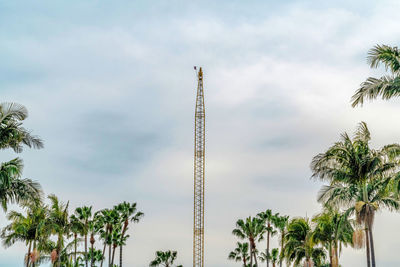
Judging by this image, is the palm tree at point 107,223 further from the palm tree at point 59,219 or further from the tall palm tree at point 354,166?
the tall palm tree at point 354,166

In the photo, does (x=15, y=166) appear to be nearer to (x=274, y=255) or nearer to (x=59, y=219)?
(x=59, y=219)

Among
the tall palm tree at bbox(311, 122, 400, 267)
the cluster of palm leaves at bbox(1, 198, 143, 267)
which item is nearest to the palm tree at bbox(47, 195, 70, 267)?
the cluster of palm leaves at bbox(1, 198, 143, 267)

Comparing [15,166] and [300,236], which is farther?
[300,236]

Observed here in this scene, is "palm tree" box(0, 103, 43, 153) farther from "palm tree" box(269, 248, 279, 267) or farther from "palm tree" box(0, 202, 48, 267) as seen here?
"palm tree" box(269, 248, 279, 267)

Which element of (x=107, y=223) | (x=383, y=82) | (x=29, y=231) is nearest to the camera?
(x=383, y=82)

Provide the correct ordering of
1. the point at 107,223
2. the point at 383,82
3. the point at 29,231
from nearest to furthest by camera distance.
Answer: the point at 383,82, the point at 29,231, the point at 107,223

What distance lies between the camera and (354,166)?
3384 centimetres

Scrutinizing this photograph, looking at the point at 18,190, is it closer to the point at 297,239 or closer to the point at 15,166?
the point at 15,166

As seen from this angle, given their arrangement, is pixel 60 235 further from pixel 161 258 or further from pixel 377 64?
pixel 377 64

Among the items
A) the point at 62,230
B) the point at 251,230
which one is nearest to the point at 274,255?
the point at 251,230

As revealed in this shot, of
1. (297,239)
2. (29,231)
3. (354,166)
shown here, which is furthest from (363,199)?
(29,231)

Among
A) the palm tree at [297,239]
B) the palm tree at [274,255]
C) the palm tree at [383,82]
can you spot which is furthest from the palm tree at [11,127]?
the palm tree at [274,255]

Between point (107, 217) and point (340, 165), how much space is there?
152 feet

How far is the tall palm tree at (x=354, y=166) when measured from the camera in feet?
108
